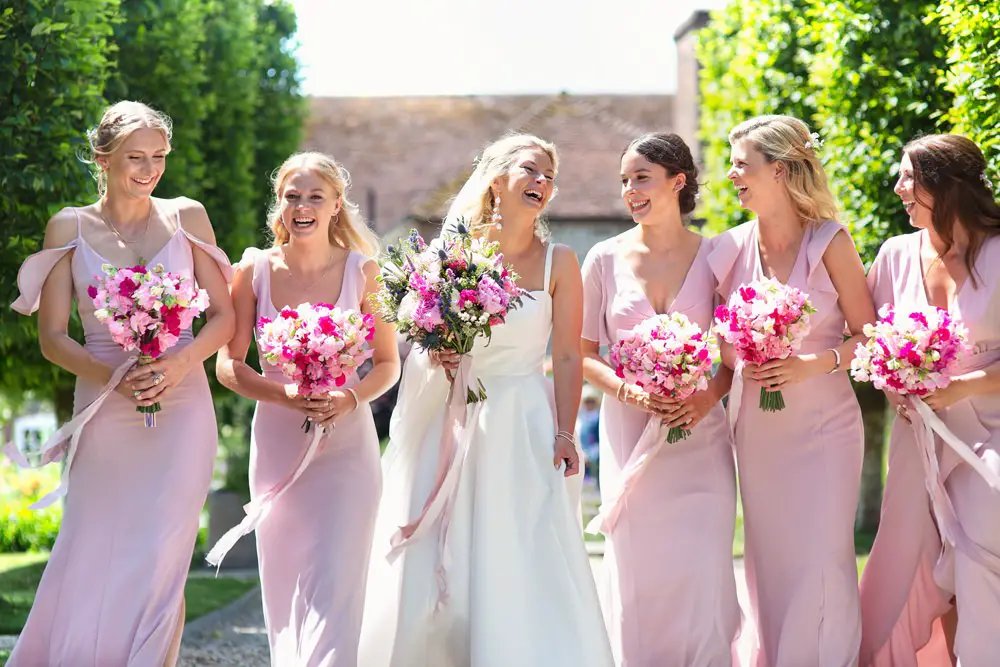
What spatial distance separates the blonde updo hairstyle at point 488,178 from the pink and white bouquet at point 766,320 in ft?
4.24

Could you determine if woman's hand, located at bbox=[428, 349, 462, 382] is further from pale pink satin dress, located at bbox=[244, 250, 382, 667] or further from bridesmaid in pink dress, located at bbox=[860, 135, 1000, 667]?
bridesmaid in pink dress, located at bbox=[860, 135, 1000, 667]

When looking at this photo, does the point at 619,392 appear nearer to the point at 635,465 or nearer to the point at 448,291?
the point at 635,465

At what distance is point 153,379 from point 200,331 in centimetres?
43

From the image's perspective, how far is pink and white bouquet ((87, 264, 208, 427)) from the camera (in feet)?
23.4

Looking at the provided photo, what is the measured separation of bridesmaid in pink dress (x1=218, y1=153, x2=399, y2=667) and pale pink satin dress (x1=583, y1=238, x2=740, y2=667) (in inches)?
56.6

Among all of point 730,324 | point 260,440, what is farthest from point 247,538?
point 730,324

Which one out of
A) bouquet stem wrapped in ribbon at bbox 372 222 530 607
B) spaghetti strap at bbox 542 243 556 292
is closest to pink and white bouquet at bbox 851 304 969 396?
spaghetti strap at bbox 542 243 556 292

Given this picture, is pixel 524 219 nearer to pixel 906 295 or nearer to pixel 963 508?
pixel 906 295

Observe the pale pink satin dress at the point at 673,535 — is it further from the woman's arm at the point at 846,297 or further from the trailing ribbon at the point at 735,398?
the woman's arm at the point at 846,297

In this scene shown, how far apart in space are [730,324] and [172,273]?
3.03 m

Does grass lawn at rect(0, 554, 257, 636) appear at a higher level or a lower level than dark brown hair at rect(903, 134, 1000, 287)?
lower

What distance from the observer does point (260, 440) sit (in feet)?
25.4

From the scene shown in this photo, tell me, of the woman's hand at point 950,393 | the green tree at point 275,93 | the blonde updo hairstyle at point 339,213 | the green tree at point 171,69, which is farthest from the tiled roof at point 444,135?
the woman's hand at point 950,393

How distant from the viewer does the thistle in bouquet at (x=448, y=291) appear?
7.14 m
